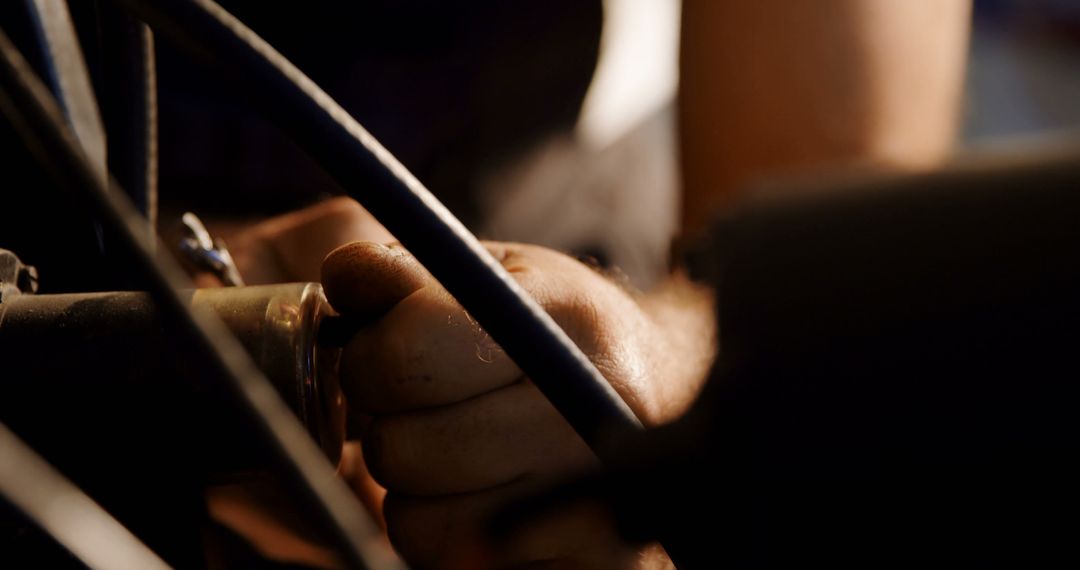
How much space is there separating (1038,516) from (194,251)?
1.04 feet

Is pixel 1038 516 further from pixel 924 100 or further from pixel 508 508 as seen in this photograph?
pixel 924 100

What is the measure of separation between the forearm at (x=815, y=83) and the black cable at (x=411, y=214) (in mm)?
528

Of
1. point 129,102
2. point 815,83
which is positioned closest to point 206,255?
point 129,102

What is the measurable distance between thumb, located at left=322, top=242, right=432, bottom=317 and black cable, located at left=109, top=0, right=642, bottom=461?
60 millimetres

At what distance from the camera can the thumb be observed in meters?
0.26

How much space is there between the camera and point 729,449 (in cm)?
13

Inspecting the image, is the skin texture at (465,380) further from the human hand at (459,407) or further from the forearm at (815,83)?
the forearm at (815,83)

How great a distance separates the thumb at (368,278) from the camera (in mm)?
261

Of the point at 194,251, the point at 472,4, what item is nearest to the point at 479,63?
the point at 472,4

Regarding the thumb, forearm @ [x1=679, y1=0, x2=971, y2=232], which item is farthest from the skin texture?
forearm @ [x1=679, y1=0, x2=971, y2=232]

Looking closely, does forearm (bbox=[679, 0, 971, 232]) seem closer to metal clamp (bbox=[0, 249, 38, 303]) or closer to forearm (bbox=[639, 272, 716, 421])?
forearm (bbox=[639, 272, 716, 421])

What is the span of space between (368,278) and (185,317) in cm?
11

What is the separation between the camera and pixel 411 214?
7.9 inches

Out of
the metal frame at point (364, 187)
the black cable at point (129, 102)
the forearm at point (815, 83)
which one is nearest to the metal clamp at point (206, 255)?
the black cable at point (129, 102)
